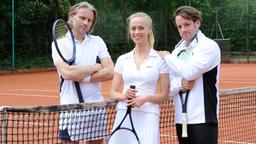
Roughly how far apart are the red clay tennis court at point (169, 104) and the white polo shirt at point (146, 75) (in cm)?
83

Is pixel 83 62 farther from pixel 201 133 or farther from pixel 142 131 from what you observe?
pixel 201 133

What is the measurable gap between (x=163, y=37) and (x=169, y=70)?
20.7 meters

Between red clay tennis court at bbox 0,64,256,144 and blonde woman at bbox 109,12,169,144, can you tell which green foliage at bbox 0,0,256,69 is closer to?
red clay tennis court at bbox 0,64,256,144

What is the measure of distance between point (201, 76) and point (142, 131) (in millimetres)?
506

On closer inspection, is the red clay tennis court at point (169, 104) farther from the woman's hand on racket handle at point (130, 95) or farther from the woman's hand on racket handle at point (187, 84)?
the woman's hand on racket handle at point (187, 84)

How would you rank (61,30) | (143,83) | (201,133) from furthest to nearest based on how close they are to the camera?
(61,30), (143,83), (201,133)

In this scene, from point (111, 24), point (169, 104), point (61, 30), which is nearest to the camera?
point (61, 30)

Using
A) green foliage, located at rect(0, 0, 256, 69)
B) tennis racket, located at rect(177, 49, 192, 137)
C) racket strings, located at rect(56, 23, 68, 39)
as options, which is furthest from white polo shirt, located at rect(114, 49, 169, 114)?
green foliage, located at rect(0, 0, 256, 69)

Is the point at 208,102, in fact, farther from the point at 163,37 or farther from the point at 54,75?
the point at 163,37

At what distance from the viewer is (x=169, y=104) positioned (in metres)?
4.64

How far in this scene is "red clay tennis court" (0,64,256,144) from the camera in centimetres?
626

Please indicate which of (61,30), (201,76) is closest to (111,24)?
(61,30)

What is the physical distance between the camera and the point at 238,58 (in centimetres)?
2591

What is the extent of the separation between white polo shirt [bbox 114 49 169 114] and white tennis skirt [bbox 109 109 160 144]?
0.04 m
